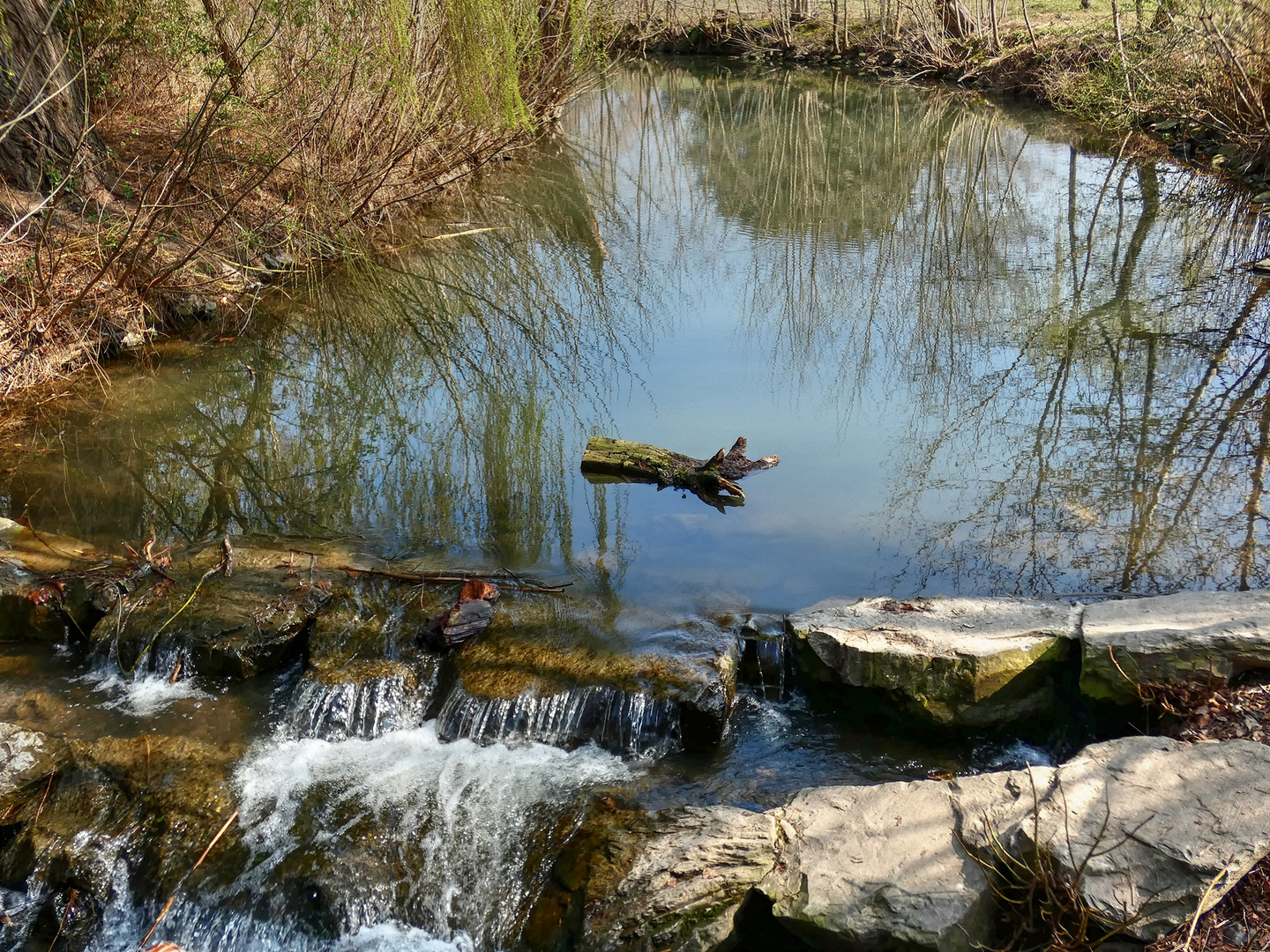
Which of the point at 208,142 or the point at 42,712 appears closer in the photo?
the point at 42,712

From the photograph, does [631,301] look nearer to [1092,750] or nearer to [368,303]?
[368,303]

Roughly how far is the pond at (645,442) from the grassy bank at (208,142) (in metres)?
0.45

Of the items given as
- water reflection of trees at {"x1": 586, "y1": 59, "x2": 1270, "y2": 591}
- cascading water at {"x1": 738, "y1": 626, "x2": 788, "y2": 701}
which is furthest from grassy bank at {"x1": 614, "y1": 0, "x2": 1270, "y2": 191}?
cascading water at {"x1": 738, "y1": 626, "x2": 788, "y2": 701}

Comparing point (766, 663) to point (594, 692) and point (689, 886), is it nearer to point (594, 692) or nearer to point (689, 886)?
point (594, 692)

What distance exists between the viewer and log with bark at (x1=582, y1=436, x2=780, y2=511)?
6016 millimetres

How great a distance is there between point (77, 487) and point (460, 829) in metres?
4.01

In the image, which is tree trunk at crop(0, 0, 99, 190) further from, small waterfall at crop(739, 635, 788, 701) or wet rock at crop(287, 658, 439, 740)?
small waterfall at crop(739, 635, 788, 701)

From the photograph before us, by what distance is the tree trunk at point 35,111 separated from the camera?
7500 millimetres

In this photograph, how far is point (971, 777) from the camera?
3490 millimetres

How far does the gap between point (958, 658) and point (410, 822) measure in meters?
2.29

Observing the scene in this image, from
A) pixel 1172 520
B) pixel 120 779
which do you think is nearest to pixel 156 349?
pixel 120 779

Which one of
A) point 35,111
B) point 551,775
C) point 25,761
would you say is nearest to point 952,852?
point 551,775

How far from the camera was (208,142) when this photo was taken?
8.01 meters

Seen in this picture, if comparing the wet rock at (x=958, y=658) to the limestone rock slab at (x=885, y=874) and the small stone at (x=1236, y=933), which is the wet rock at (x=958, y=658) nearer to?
the limestone rock slab at (x=885, y=874)
